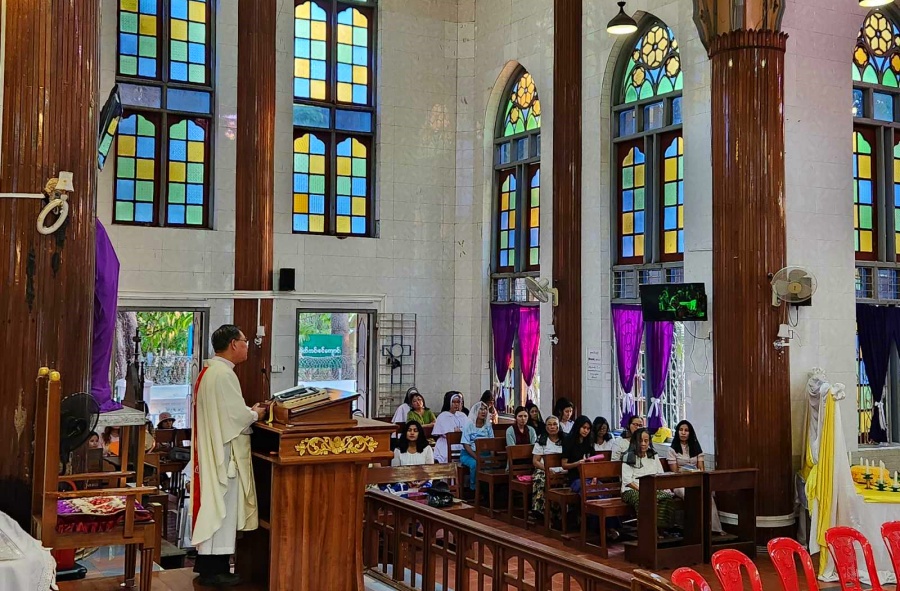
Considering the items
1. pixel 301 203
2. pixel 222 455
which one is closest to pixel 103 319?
pixel 222 455

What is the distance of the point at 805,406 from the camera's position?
9.97 meters

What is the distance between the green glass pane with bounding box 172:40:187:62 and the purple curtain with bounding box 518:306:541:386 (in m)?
6.25

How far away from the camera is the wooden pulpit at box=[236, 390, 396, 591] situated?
5.19 m

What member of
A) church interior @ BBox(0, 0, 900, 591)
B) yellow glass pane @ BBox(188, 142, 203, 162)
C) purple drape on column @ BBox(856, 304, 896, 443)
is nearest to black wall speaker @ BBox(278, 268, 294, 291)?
church interior @ BBox(0, 0, 900, 591)

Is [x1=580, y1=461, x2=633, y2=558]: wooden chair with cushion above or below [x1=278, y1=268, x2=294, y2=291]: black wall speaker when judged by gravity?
below

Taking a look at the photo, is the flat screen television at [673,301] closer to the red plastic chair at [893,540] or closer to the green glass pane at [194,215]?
the red plastic chair at [893,540]

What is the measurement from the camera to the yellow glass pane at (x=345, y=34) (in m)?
15.4

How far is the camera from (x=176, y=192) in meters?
14.1

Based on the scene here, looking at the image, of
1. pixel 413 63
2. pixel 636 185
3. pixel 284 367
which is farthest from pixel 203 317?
pixel 636 185

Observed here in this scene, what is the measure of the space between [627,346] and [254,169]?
5898 mm

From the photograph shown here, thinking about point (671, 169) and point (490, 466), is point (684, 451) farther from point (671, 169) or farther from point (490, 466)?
point (671, 169)

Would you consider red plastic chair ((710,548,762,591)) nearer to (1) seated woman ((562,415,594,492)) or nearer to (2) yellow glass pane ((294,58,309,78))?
(1) seated woman ((562,415,594,492))

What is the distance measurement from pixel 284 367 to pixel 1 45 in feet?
31.9

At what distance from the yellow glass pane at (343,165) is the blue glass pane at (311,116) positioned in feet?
1.81
